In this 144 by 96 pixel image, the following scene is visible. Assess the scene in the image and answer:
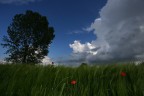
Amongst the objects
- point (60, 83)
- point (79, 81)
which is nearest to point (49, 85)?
point (60, 83)

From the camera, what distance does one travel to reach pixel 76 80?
4910mm

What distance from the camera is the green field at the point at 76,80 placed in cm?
427

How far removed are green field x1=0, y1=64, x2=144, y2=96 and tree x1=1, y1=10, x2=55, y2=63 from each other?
1308 inches

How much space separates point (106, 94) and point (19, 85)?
149 centimetres

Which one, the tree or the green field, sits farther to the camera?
the tree

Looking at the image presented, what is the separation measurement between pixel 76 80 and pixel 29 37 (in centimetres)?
3511

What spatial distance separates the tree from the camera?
38656mm

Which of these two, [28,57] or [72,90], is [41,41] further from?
[72,90]

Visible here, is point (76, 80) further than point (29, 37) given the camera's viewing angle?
No

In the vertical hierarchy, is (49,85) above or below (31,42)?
below

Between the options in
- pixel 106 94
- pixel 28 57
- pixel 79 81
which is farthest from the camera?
pixel 28 57

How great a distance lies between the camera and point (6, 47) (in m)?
40.0

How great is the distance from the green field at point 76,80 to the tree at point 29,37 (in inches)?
1308

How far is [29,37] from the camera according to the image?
1549 inches
